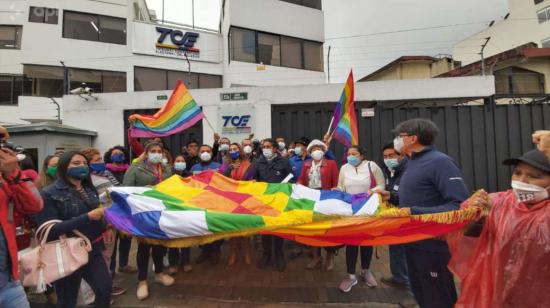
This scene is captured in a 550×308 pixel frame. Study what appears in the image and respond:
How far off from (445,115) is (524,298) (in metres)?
7.75

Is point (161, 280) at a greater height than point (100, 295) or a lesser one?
lesser

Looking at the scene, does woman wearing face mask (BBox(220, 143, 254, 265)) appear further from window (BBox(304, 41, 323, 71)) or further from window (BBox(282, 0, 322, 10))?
window (BBox(282, 0, 322, 10))

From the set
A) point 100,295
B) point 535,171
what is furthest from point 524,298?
point 100,295

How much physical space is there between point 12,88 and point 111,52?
6.12 metres

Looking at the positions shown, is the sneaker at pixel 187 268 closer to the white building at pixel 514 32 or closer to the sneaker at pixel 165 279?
the sneaker at pixel 165 279

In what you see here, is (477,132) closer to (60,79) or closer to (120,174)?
(120,174)

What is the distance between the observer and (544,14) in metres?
25.5

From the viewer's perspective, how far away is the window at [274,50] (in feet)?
54.2

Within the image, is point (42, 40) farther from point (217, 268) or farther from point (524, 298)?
point (524, 298)

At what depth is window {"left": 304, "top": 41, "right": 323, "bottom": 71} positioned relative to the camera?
58.5 ft

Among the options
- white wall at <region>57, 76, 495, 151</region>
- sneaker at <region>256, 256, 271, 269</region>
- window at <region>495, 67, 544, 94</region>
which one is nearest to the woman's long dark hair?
sneaker at <region>256, 256, 271, 269</region>

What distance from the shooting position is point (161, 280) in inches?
169

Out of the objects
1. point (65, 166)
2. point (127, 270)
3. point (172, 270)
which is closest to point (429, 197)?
point (65, 166)

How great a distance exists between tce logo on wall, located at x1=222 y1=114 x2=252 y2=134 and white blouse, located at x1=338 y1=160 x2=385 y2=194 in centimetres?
484
